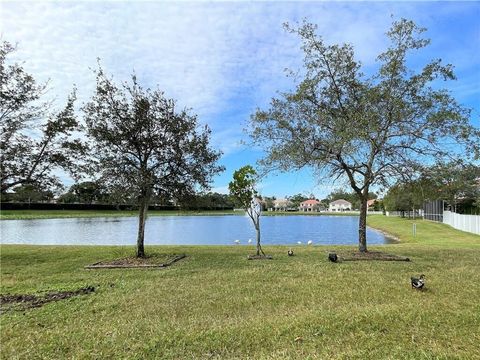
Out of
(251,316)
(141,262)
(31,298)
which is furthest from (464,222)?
(31,298)

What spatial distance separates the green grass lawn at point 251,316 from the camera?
14.3 ft

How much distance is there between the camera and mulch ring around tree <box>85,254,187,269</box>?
416 inches

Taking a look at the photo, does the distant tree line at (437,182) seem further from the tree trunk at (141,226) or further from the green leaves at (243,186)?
the tree trunk at (141,226)

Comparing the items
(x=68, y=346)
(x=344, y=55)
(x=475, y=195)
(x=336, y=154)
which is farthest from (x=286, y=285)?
(x=475, y=195)

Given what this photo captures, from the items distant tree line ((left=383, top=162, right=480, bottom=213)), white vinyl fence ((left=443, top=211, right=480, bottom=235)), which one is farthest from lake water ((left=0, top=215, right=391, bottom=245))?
distant tree line ((left=383, top=162, right=480, bottom=213))

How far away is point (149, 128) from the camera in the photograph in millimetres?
12242

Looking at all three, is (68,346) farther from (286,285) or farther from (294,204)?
(294,204)

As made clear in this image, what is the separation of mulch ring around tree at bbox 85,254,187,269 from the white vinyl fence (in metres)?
24.3

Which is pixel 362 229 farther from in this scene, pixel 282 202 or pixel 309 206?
pixel 309 206

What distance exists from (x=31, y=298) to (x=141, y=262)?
447 centimetres

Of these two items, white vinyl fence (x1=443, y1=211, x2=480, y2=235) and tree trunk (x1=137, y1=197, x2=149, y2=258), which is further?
white vinyl fence (x1=443, y1=211, x2=480, y2=235)

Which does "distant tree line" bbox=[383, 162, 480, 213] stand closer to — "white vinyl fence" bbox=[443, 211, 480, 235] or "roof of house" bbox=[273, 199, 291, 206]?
"white vinyl fence" bbox=[443, 211, 480, 235]

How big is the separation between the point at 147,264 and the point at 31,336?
19.4 ft

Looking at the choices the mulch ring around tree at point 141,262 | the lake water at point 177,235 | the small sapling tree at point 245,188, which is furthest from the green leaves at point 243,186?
the lake water at point 177,235
